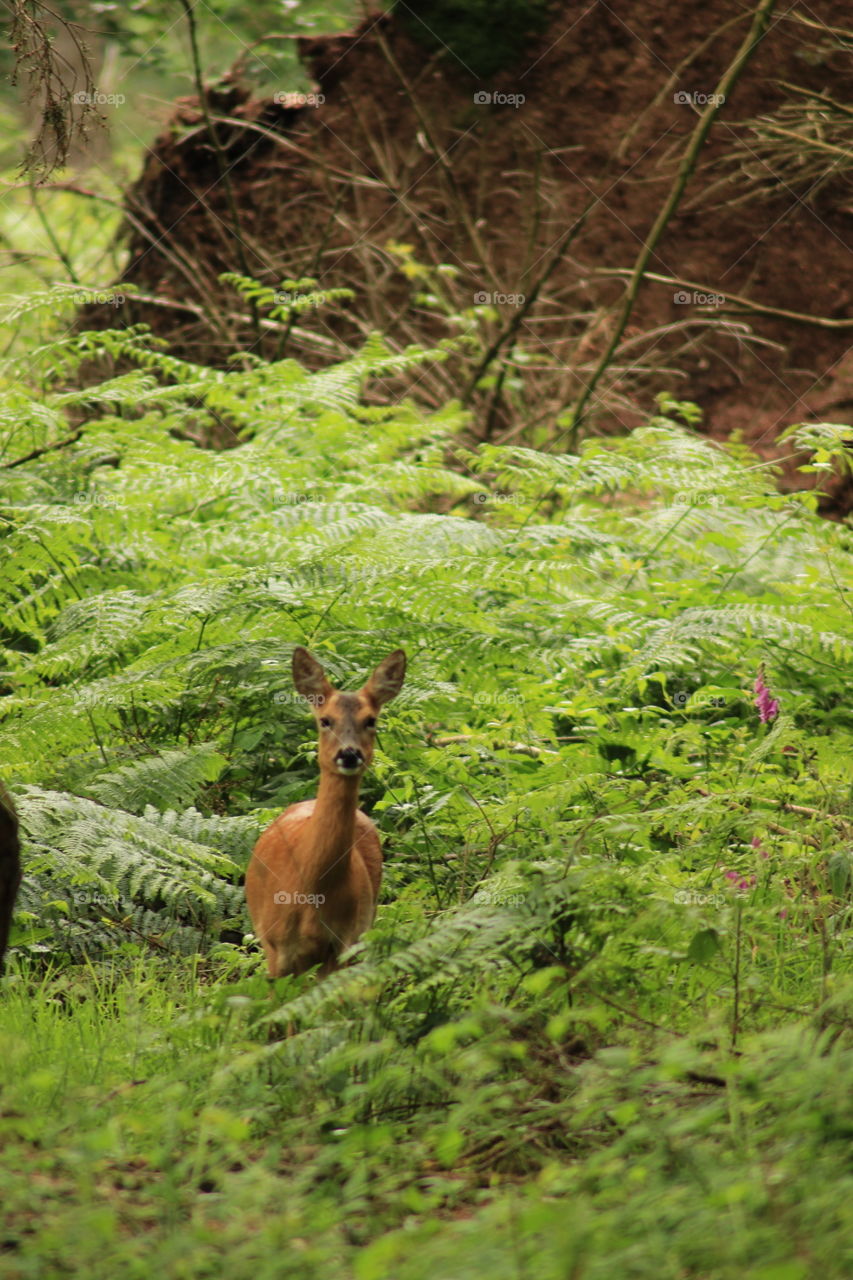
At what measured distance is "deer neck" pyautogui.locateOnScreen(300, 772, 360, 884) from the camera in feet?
13.0

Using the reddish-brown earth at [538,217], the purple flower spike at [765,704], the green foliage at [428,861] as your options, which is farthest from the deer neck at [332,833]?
the reddish-brown earth at [538,217]

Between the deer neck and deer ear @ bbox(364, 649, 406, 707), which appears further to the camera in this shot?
deer ear @ bbox(364, 649, 406, 707)

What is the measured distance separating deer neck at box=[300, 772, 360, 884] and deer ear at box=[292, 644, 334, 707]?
283 millimetres

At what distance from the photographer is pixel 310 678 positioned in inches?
162

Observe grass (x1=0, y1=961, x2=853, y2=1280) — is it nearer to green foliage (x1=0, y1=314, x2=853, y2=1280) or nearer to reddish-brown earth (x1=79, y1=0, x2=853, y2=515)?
green foliage (x1=0, y1=314, x2=853, y2=1280)

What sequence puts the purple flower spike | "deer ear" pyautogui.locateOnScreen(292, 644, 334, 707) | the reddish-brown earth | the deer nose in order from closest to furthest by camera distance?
the deer nose
"deer ear" pyautogui.locateOnScreen(292, 644, 334, 707)
the purple flower spike
the reddish-brown earth

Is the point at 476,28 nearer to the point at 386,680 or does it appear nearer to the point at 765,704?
the point at 765,704

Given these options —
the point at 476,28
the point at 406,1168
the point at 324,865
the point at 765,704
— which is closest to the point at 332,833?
the point at 324,865

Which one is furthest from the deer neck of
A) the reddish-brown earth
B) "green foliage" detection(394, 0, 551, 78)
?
"green foliage" detection(394, 0, 551, 78)

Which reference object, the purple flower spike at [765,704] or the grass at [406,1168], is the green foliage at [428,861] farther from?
the purple flower spike at [765,704]

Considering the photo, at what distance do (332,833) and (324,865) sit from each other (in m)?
0.10

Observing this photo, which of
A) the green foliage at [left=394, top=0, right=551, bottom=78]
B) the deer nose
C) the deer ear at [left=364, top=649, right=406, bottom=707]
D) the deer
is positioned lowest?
the deer

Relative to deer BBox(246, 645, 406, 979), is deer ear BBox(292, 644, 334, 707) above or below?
above

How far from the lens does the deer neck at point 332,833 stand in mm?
3947
